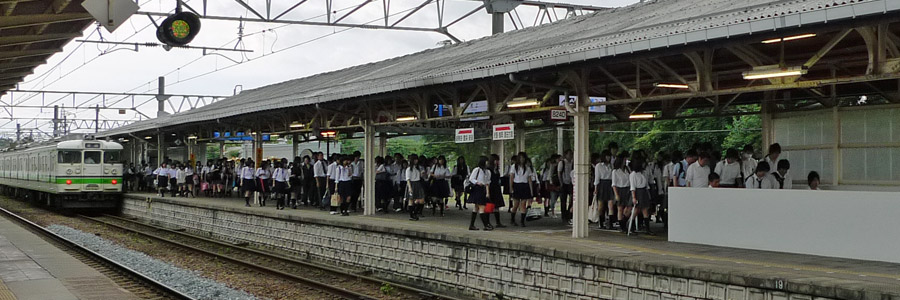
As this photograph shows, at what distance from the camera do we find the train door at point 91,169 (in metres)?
27.3

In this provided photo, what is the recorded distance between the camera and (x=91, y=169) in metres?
27.5

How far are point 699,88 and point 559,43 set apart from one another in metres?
2.86

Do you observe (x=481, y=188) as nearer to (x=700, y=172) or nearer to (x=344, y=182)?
(x=700, y=172)

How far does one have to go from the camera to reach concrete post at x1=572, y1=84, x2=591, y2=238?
37.3ft

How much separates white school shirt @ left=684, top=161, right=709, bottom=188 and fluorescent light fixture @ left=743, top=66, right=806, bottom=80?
2554 millimetres

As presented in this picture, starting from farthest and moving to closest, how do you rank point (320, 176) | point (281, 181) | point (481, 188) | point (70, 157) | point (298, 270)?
point (70, 157), point (281, 181), point (320, 176), point (298, 270), point (481, 188)

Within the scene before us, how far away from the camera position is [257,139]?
74.8 ft

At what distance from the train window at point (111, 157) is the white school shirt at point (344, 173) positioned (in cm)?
1365

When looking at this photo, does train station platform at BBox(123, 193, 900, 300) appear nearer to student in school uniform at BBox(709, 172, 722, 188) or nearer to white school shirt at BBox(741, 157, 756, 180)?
student in school uniform at BBox(709, 172, 722, 188)

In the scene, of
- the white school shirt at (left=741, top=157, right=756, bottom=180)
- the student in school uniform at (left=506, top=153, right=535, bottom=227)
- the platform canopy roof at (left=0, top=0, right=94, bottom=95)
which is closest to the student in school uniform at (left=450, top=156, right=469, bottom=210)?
the student in school uniform at (left=506, top=153, right=535, bottom=227)

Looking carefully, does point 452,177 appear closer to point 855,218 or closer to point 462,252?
point 462,252

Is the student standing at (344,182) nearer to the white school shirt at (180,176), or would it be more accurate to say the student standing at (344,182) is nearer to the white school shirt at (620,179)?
the white school shirt at (620,179)

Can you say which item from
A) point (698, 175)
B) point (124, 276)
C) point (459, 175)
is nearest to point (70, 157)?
point (459, 175)

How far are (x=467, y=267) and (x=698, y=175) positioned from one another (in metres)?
3.45
